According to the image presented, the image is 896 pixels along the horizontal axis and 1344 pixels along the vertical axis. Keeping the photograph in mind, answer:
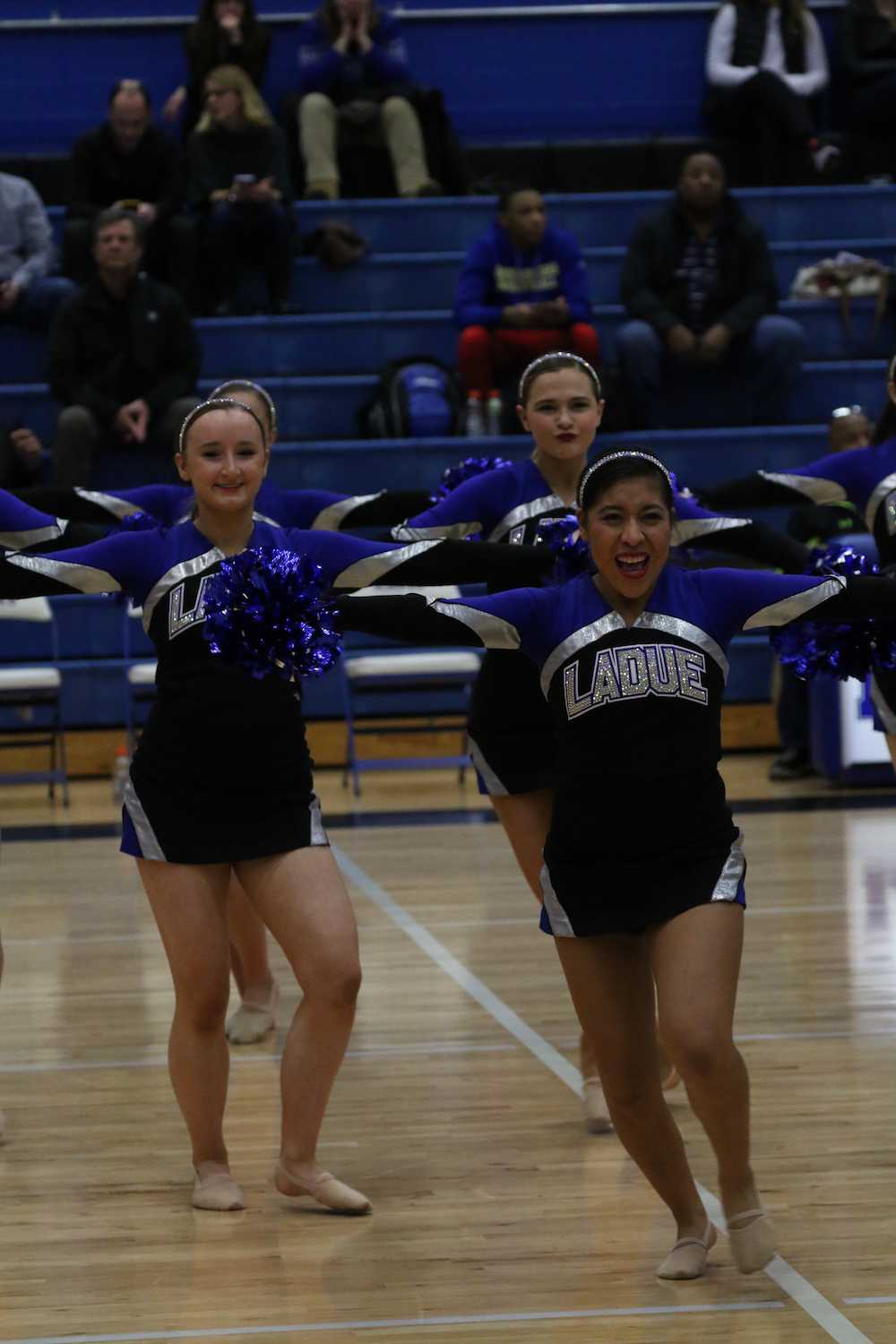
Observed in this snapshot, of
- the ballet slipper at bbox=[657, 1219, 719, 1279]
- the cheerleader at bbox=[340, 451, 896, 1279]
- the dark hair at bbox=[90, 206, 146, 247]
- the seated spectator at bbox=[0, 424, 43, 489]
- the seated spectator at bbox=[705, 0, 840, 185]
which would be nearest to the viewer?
the cheerleader at bbox=[340, 451, 896, 1279]

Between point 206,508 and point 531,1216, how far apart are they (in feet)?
4.89

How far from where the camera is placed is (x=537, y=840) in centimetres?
441

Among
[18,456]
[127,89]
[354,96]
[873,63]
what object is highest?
[873,63]

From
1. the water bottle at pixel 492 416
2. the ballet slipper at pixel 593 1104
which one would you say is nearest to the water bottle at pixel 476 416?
the water bottle at pixel 492 416

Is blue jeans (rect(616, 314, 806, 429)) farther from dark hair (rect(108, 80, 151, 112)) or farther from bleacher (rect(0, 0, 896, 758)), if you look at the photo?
dark hair (rect(108, 80, 151, 112))

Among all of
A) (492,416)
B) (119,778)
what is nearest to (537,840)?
(119,778)

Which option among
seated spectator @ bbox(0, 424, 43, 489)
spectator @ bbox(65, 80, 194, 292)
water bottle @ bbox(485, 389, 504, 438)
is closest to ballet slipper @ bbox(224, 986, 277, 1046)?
seated spectator @ bbox(0, 424, 43, 489)

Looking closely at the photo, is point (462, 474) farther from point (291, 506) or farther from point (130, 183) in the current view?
point (130, 183)

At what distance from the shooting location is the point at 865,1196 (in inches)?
147

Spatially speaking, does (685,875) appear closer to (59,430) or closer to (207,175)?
(59,430)

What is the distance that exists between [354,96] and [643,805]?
1005 cm

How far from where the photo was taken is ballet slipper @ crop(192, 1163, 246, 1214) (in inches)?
149

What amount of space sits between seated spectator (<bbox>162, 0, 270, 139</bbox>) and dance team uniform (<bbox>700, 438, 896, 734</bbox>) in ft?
27.2

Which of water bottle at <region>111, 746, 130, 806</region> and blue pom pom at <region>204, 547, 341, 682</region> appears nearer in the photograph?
blue pom pom at <region>204, 547, 341, 682</region>
